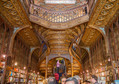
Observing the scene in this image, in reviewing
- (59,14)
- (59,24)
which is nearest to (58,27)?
(59,24)

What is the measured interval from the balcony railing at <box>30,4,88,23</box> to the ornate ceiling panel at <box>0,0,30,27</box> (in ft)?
3.94

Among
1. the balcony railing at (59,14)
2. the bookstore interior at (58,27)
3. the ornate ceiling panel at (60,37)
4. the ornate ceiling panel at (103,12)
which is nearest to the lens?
the ornate ceiling panel at (103,12)

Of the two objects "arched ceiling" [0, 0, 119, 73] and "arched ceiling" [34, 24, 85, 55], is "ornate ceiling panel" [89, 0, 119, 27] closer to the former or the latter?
"arched ceiling" [0, 0, 119, 73]

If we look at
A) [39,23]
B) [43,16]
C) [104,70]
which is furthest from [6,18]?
[104,70]

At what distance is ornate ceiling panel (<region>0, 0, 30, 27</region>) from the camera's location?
5168 millimetres

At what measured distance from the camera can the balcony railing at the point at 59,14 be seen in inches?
303

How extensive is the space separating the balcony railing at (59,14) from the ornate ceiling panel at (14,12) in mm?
1200

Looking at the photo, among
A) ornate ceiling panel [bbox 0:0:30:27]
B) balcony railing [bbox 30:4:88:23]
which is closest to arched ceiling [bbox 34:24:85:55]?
balcony railing [bbox 30:4:88:23]

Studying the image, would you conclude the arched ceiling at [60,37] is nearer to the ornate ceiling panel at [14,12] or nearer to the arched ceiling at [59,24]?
the arched ceiling at [59,24]

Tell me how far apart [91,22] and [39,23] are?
3369 mm

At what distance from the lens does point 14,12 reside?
586 cm

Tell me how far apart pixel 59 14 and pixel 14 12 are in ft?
11.1

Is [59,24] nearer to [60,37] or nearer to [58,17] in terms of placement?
[58,17]

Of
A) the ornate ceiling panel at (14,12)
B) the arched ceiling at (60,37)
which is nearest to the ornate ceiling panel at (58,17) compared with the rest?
the arched ceiling at (60,37)
